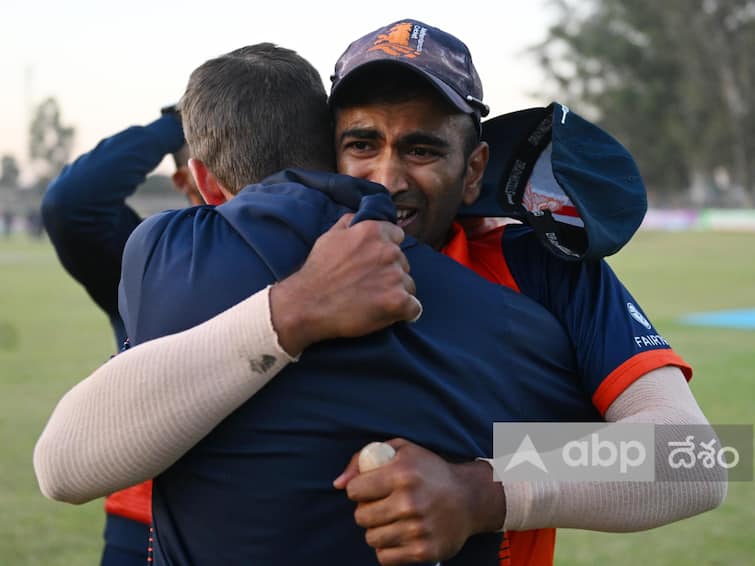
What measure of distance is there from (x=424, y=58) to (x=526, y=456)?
3.04 ft

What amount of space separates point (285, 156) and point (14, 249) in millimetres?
42245

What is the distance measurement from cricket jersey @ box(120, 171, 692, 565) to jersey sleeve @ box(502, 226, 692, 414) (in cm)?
33

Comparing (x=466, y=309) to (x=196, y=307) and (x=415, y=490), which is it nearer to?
(x=415, y=490)

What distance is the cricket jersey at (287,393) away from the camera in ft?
5.85

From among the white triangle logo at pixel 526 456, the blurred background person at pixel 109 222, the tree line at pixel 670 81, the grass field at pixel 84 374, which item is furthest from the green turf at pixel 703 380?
the tree line at pixel 670 81

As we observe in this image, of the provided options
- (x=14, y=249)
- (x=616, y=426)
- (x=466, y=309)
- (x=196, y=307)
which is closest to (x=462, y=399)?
(x=466, y=309)

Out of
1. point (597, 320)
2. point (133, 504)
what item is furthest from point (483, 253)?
point (133, 504)

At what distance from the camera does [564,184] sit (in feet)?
7.33

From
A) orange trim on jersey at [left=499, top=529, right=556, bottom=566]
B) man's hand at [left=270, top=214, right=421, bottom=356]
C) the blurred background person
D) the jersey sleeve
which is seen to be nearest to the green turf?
the blurred background person

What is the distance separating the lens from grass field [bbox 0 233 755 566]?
558 cm

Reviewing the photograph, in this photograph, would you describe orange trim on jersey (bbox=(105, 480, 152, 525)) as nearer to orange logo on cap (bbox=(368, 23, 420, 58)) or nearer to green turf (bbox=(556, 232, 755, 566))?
orange logo on cap (bbox=(368, 23, 420, 58))

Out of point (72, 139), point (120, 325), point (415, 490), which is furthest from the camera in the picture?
point (72, 139)

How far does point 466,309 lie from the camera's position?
1.95m

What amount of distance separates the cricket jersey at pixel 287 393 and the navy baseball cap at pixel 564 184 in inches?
16.9
